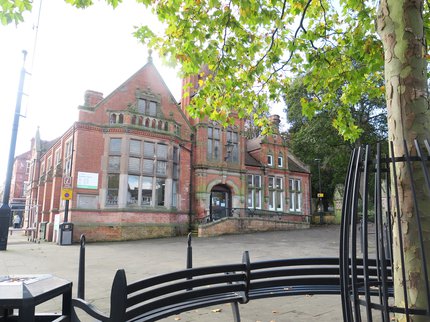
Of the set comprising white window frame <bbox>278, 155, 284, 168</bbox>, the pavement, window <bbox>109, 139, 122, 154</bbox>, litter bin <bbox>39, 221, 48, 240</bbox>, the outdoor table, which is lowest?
the pavement

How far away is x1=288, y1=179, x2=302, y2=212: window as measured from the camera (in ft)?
103

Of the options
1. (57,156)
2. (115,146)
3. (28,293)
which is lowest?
(28,293)

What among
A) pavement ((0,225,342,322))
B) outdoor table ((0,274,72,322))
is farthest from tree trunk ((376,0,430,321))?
pavement ((0,225,342,322))

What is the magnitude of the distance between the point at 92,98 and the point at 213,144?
9.57m

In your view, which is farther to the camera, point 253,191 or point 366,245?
point 253,191

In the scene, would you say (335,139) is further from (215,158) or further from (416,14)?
(416,14)

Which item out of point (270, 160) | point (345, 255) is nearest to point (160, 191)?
point (270, 160)

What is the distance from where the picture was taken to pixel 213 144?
26750 mm

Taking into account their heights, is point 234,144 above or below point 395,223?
above

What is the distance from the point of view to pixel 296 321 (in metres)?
4.83

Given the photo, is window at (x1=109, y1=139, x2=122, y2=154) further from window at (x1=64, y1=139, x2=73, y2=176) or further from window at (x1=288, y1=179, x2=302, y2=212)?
window at (x1=288, y1=179, x2=302, y2=212)

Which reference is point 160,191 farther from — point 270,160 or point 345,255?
point 345,255

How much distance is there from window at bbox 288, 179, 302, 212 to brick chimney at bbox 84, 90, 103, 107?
18.4m

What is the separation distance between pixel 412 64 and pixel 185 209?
71.9ft
